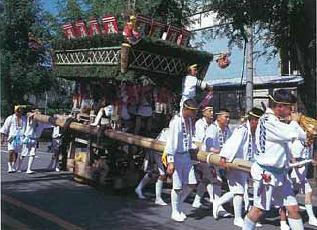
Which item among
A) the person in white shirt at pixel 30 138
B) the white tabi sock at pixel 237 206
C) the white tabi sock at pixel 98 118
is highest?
the white tabi sock at pixel 98 118

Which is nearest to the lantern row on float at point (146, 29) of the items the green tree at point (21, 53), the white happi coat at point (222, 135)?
the white happi coat at point (222, 135)

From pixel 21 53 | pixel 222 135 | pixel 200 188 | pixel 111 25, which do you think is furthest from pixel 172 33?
pixel 21 53

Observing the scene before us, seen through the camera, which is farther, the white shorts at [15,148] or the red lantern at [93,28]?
the white shorts at [15,148]

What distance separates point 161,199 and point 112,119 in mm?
2318

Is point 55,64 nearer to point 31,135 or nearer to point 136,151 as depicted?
point 31,135

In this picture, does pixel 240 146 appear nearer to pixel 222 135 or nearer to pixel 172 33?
pixel 222 135

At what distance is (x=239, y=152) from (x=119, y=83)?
14.9 ft

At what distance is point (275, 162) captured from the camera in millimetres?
6855

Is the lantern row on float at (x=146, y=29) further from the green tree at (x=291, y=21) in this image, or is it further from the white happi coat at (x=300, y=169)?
the white happi coat at (x=300, y=169)

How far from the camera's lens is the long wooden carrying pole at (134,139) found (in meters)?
8.51

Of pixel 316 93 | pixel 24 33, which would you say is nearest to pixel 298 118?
pixel 316 93

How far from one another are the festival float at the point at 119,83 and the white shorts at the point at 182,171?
1.07 m

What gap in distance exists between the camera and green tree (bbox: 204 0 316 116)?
47.1ft

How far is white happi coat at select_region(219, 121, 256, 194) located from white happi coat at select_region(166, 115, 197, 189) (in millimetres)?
627
